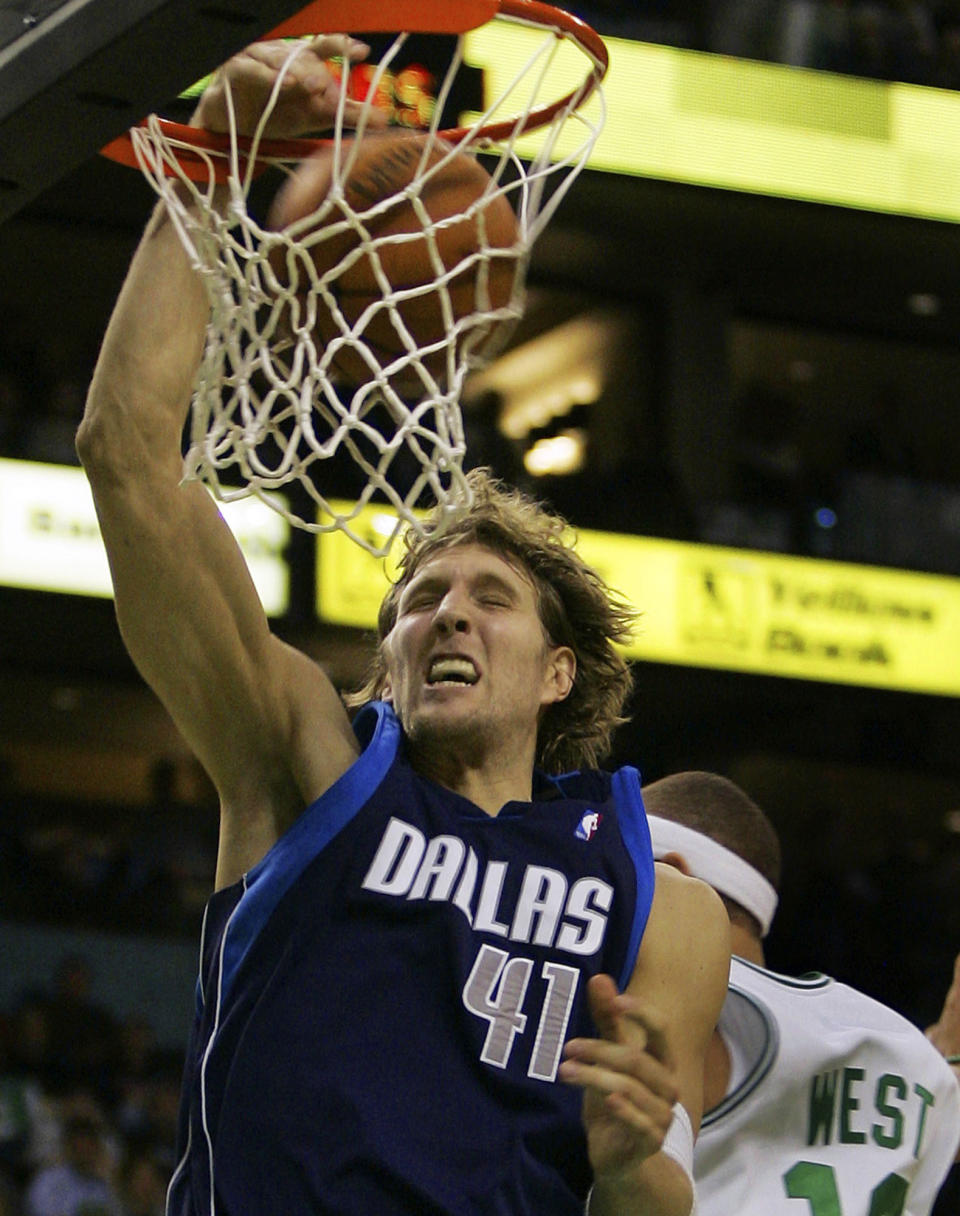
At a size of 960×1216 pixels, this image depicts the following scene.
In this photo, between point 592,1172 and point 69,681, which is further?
point 69,681

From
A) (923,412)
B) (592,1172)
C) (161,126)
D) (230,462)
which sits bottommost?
(592,1172)

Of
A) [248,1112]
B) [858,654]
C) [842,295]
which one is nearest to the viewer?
[248,1112]

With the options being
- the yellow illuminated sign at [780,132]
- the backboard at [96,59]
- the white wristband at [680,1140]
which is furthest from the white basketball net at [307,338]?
the yellow illuminated sign at [780,132]

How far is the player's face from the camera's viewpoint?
2602mm

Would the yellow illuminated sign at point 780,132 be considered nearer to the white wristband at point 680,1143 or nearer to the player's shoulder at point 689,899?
the player's shoulder at point 689,899

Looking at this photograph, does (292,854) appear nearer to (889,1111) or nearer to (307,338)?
(307,338)

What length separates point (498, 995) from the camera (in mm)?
Answer: 2375

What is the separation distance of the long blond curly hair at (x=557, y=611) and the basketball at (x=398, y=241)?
264 mm

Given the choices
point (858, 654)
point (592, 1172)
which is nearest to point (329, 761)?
point (592, 1172)

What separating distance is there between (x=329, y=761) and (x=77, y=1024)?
6943 millimetres

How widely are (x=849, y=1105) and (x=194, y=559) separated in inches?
53.1

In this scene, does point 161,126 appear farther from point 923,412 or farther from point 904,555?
point 923,412

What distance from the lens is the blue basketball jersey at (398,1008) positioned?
2256 millimetres

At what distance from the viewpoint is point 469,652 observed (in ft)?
8.66
